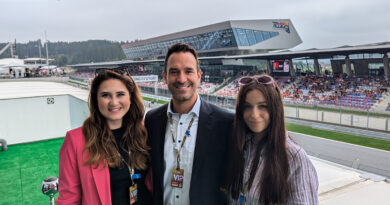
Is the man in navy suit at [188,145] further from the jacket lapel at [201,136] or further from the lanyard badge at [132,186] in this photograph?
the lanyard badge at [132,186]

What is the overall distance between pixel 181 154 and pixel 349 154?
30.3 ft

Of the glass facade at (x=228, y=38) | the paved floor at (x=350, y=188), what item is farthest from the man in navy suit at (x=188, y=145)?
the glass facade at (x=228, y=38)

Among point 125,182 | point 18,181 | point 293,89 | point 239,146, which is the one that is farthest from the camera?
point 293,89

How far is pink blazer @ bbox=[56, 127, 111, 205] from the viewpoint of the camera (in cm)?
185

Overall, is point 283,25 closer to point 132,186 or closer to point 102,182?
point 132,186

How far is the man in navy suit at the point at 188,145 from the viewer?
1.98 m

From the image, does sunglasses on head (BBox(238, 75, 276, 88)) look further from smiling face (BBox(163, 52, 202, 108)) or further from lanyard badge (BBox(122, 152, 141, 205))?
lanyard badge (BBox(122, 152, 141, 205))

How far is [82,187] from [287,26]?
41.8 metres

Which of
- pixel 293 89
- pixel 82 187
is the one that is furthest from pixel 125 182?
pixel 293 89

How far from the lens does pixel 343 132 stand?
1295cm

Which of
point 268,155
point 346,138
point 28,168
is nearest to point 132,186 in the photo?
point 268,155

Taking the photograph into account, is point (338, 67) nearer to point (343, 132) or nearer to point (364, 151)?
point (343, 132)

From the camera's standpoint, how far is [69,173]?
185 centimetres

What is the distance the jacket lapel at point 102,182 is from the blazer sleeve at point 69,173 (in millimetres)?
140
